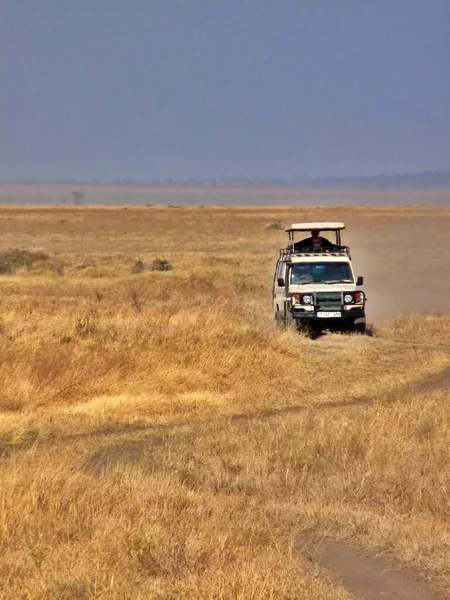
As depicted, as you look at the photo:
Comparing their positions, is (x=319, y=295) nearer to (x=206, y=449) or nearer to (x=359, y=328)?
(x=359, y=328)

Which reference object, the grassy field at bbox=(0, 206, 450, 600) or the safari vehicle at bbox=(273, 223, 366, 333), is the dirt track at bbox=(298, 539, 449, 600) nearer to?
the grassy field at bbox=(0, 206, 450, 600)

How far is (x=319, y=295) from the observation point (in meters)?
21.1

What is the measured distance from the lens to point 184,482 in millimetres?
Result: 9172

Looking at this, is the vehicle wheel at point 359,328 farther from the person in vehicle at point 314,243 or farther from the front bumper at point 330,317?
the person in vehicle at point 314,243

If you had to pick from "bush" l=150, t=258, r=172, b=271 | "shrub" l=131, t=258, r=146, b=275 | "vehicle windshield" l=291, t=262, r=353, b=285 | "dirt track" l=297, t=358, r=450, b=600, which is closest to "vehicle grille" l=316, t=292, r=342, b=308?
"vehicle windshield" l=291, t=262, r=353, b=285

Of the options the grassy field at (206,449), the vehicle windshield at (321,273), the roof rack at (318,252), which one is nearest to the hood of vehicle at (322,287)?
the vehicle windshield at (321,273)

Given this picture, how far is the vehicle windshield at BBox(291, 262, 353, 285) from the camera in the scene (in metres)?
22.0

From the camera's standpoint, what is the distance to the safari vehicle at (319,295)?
68.9 ft

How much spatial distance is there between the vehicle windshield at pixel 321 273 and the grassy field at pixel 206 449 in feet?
6.22

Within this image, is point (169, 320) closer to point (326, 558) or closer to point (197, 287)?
point (326, 558)

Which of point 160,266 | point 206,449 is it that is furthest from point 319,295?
point 160,266

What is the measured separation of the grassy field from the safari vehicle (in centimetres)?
121

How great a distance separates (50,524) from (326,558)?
203 cm

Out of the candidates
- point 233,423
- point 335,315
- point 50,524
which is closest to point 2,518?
point 50,524
